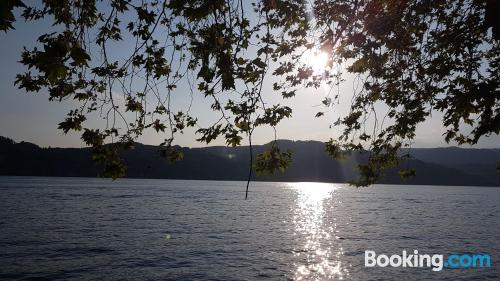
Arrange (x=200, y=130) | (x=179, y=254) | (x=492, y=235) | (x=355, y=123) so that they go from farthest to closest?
(x=492, y=235) → (x=179, y=254) → (x=355, y=123) → (x=200, y=130)

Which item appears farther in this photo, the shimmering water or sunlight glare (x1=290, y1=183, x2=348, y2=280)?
sunlight glare (x1=290, y1=183, x2=348, y2=280)

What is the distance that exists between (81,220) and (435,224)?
5652 cm

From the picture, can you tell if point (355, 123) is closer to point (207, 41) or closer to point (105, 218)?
point (207, 41)

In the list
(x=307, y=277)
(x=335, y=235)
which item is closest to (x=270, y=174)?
(x=307, y=277)

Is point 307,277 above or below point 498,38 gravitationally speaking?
below

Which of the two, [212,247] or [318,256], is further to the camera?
[212,247]

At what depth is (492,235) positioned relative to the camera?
2207 inches

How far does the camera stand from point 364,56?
935 cm

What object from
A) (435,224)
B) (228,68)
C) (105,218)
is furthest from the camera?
(435,224)

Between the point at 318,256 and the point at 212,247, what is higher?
the point at 212,247

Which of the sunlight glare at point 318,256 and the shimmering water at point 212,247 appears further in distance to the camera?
the sunlight glare at point 318,256

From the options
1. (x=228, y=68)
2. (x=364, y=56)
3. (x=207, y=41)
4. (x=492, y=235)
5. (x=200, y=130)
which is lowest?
(x=492, y=235)

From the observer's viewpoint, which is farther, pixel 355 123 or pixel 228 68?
pixel 355 123

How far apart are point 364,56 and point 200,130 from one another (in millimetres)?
4341
